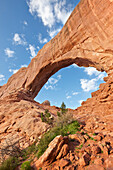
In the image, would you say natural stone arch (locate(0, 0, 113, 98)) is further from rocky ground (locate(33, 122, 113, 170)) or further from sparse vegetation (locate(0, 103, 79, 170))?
rocky ground (locate(33, 122, 113, 170))

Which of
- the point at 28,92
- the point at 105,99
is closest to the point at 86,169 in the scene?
the point at 105,99

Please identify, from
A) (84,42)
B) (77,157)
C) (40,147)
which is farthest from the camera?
(84,42)

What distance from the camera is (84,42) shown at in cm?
1486

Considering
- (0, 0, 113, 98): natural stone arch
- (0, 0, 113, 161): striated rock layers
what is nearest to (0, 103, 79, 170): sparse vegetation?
(0, 0, 113, 161): striated rock layers

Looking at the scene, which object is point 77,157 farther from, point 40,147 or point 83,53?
point 83,53

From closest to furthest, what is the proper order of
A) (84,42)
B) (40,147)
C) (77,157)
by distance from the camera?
(77,157), (40,147), (84,42)

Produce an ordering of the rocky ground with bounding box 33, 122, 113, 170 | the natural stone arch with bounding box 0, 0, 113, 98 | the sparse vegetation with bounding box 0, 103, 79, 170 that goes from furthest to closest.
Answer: the natural stone arch with bounding box 0, 0, 113, 98, the sparse vegetation with bounding box 0, 103, 79, 170, the rocky ground with bounding box 33, 122, 113, 170

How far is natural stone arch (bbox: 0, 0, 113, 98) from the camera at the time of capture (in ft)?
37.9

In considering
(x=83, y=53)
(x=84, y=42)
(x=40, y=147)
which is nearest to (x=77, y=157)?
(x=40, y=147)

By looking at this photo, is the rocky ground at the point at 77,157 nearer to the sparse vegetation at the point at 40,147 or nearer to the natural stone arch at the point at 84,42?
the sparse vegetation at the point at 40,147

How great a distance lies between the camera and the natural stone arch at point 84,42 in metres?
11.6

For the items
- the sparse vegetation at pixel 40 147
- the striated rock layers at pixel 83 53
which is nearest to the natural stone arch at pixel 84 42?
the striated rock layers at pixel 83 53

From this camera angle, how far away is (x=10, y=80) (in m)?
30.1

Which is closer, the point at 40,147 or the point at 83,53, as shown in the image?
the point at 40,147
